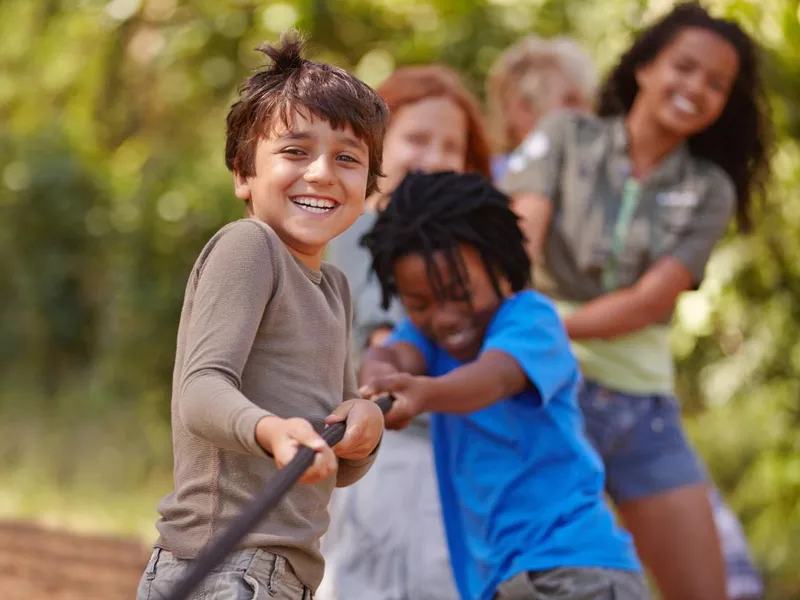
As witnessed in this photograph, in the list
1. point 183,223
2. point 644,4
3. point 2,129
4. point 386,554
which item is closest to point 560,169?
point 386,554

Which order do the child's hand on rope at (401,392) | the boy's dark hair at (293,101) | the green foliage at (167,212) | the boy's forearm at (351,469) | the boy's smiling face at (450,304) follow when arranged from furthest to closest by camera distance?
1. the green foliage at (167,212)
2. the boy's smiling face at (450,304)
3. the child's hand on rope at (401,392)
4. the boy's forearm at (351,469)
5. the boy's dark hair at (293,101)

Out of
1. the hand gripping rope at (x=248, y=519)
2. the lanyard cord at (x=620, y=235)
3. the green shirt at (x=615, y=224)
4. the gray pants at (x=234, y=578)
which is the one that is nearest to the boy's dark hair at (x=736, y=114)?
the green shirt at (x=615, y=224)

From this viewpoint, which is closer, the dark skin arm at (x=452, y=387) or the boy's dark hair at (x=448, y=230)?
the dark skin arm at (x=452, y=387)

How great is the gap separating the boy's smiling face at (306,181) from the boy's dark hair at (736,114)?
1925 mm

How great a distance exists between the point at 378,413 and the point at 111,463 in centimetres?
501

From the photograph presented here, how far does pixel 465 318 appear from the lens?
267 cm

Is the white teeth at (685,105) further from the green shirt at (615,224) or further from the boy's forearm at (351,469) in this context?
the boy's forearm at (351,469)

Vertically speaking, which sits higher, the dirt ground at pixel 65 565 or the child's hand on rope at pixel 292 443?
the dirt ground at pixel 65 565

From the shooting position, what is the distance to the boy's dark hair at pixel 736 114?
368cm

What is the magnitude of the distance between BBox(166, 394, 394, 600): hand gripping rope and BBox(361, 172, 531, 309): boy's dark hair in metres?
1.04

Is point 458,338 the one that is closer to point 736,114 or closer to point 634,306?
point 634,306

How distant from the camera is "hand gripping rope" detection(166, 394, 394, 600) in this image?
4.94 ft

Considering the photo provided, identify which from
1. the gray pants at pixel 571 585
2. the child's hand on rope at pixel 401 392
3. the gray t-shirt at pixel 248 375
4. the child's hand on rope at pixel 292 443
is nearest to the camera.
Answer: the child's hand on rope at pixel 292 443

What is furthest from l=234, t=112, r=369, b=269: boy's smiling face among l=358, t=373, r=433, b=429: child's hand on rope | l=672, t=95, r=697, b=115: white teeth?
l=672, t=95, r=697, b=115: white teeth
